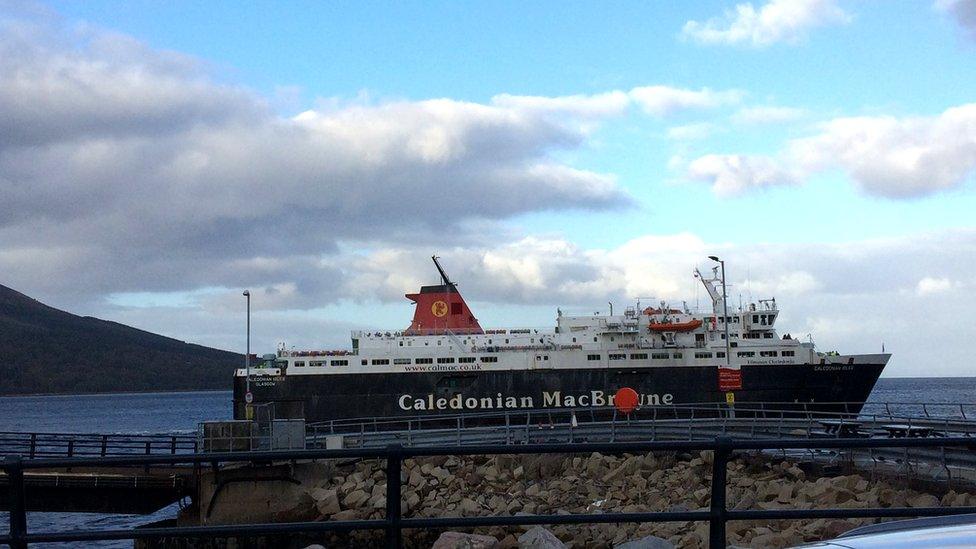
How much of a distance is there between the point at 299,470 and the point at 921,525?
22.3 m

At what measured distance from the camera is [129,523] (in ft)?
102

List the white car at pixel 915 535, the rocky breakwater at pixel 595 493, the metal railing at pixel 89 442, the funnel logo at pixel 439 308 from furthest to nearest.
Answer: the funnel logo at pixel 439 308
the metal railing at pixel 89 442
the rocky breakwater at pixel 595 493
the white car at pixel 915 535

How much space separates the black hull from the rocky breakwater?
2233 centimetres

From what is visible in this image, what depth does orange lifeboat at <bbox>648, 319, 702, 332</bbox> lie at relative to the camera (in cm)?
5047

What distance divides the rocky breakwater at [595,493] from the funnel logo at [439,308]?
28.1 metres

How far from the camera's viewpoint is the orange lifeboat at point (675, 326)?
5047cm

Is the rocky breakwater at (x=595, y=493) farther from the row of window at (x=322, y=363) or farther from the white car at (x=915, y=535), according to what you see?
the row of window at (x=322, y=363)

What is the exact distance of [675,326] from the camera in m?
50.5

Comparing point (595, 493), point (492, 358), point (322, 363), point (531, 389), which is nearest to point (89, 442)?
point (595, 493)

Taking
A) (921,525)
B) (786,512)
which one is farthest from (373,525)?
(921,525)

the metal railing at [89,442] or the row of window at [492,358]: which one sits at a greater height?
the row of window at [492,358]

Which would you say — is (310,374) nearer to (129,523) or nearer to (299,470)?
(129,523)

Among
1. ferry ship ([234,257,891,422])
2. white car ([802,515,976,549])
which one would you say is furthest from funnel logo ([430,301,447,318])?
white car ([802,515,976,549])

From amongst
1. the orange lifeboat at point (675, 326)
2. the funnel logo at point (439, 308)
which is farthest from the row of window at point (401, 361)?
the orange lifeboat at point (675, 326)
